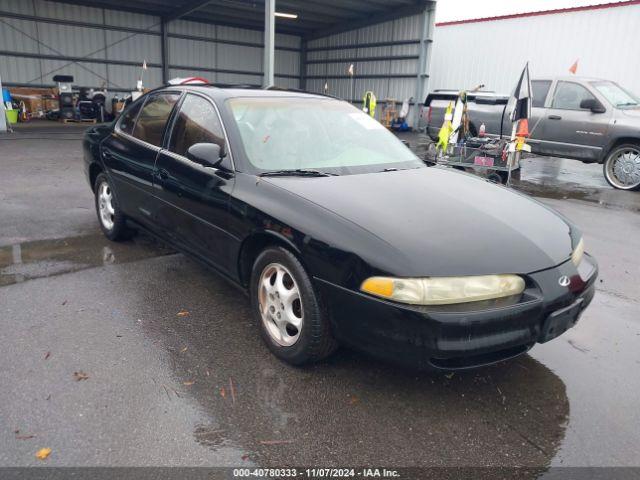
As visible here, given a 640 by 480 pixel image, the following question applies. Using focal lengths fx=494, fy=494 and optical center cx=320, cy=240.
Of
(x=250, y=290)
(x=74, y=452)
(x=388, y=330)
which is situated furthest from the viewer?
(x=250, y=290)


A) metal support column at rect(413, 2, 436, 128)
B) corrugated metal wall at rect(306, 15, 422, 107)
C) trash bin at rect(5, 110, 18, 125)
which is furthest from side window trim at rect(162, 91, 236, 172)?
corrugated metal wall at rect(306, 15, 422, 107)

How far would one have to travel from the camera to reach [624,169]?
29.2 ft

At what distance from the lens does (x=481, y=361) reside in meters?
2.33

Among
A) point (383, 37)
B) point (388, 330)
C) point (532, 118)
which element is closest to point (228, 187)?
point (388, 330)

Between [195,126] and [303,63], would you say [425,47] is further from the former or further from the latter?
[195,126]

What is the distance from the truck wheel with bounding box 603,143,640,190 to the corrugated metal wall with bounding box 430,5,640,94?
3.41 metres

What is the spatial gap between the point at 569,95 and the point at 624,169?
182cm

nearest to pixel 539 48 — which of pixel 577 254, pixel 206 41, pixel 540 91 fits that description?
pixel 540 91

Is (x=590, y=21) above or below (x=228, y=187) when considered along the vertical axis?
above

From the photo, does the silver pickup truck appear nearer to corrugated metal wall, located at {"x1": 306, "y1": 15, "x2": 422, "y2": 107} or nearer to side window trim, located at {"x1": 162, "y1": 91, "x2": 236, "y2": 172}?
side window trim, located at {"x1": 162, "y1": 91, "x2": 236, "y2": 172}

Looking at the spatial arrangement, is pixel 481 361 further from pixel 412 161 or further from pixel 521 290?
pixel 412 161

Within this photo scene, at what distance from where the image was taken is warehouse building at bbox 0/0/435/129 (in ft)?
65.5

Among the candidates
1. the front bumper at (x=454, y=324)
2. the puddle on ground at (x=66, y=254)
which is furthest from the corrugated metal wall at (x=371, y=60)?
the front bumper at (x=454, y=324)

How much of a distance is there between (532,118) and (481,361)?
9.01 m
